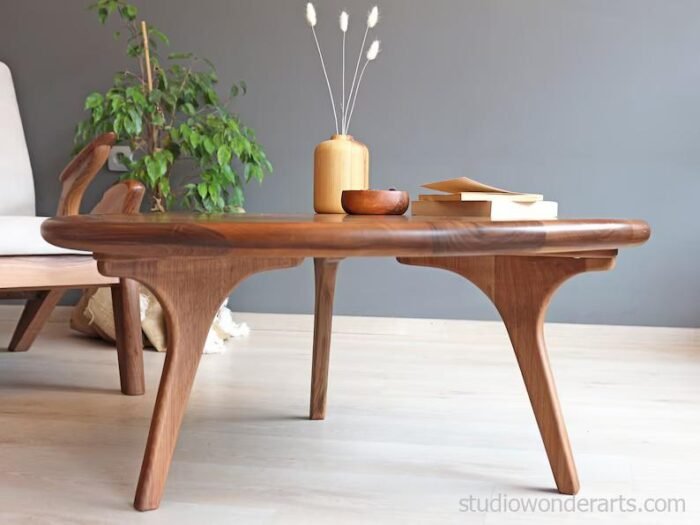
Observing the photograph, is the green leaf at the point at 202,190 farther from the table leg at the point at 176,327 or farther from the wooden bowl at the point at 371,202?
the table leg at the point at 176,327

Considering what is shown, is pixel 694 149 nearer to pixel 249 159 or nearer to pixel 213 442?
pixel 249 159

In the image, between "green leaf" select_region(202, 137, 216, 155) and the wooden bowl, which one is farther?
"green leaf" select_region(202, 137, 216, 155)

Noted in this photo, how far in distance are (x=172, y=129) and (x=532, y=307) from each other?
61.6 inches

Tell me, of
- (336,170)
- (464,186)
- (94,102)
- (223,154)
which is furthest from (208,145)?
(464,186)

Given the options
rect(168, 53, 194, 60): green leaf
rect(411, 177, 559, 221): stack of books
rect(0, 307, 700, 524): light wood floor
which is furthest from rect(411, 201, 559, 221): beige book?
rect(168, 53, 194, 60): green leaf

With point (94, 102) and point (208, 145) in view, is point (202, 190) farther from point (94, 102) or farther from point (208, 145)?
point (94, 102)

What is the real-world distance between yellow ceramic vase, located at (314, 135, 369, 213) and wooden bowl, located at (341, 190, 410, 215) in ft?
0.61

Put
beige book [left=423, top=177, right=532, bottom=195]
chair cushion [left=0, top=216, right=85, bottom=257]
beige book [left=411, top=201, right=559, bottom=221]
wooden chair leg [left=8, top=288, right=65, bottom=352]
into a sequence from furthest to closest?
wooden chair leg [left=8, top=288, right=65, bottom=352], chair cushion [left=0, top=216, right=85, bottom=257], beige book [left=423, top=177, right=532, bottom=195], beige book [left=411, top=201, right=559, bottom=221]

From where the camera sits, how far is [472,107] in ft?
8.61

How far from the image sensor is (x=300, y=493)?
1188 millimetres

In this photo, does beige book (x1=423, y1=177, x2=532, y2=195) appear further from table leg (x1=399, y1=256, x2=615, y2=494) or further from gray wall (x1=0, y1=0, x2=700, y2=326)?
gray wall (x1=0, y1=0, x2=700, y2=326)

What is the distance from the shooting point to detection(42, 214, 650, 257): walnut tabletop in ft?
2.83

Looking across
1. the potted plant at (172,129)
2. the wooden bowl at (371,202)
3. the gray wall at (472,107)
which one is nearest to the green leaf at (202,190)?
the potted plant at (172,129)

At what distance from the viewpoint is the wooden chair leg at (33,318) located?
7.15 feet
